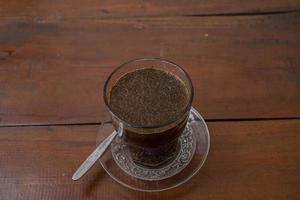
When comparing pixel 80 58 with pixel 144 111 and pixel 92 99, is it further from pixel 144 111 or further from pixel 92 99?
pixel 144 111

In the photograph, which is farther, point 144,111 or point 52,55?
point 52,55

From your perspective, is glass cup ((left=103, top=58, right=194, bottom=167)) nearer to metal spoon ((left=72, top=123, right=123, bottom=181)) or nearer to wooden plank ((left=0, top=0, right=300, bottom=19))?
metal spoon ((left=72, top=123, right=123, bottom=181))

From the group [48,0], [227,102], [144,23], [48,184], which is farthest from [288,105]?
[48,0]

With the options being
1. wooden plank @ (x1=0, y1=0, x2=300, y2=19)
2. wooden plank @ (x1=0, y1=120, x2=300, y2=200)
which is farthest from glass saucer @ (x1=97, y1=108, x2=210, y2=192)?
wooden plank @ (x1=0, y1=0, x2=300, y2=19)

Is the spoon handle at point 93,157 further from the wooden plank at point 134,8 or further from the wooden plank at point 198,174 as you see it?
the wooden plank at point 134,8

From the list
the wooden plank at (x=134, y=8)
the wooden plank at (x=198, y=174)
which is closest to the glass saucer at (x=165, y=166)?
the wooden plank at (x=198, y=174)
